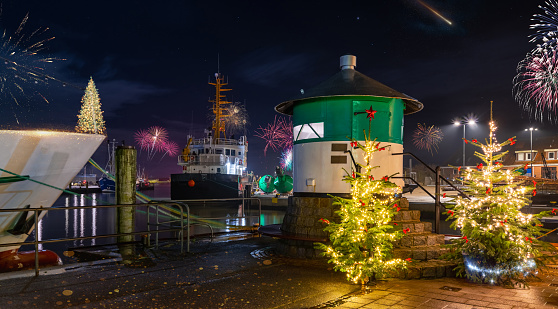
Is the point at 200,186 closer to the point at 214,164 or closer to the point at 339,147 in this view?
the point at 214,164

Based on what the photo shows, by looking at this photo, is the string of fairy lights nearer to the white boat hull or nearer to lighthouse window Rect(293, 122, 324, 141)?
lighthouse window Rect(293, 122, 324, 141)

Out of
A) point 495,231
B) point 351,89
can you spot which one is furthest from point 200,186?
point 495,231

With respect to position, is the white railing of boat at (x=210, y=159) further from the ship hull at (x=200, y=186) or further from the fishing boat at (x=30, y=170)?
the fishing boat at (x=30, y=170)

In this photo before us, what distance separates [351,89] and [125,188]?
249 inches

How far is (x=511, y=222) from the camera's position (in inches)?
271

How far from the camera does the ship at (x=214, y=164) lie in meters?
42.6

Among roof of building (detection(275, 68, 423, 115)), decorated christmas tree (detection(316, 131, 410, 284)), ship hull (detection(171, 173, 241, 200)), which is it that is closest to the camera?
decorated christmas tree (detection(316, 131, 410, 284))

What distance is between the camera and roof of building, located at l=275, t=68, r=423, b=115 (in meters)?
9.56

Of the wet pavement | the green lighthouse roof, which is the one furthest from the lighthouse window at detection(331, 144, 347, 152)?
the wet pavement

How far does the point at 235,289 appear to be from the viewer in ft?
20.1

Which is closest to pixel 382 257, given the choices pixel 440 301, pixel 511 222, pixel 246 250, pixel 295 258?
pixel 440 301

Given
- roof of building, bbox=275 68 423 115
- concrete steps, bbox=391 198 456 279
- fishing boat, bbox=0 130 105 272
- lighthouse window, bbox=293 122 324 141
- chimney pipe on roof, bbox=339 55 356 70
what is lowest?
concrete steps, bbox=391 198 456 279

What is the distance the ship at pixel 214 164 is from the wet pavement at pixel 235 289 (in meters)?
34.7

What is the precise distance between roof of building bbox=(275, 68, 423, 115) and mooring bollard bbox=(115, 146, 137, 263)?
4.28 meters
